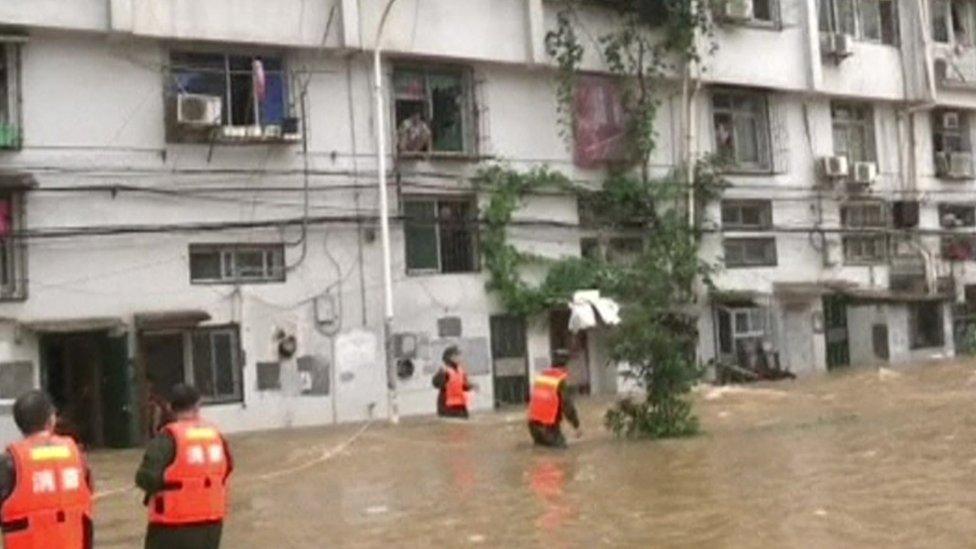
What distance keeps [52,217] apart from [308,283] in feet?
13.8

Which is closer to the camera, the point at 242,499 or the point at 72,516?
the point at 72,516

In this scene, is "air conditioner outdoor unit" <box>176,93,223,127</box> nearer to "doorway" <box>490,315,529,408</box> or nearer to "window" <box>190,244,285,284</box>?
"window" <box>190,244,285,284</box>

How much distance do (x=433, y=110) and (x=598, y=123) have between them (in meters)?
3.60

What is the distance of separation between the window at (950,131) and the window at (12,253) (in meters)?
22.8

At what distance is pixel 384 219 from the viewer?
2164cm

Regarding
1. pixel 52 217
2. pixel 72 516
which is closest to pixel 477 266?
pixel 52 217

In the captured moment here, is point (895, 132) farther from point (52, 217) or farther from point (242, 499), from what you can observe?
point (242, 499)

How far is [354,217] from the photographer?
21906 mm

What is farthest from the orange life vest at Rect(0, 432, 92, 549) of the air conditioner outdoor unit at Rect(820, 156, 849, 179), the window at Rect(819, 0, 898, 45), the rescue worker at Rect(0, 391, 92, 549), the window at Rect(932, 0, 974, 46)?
the window at Rect(932, 0, 974, 46)

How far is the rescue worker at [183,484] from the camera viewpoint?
6.67 metres

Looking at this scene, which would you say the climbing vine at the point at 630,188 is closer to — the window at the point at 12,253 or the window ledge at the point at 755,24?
the window ledge at the point at 755,24

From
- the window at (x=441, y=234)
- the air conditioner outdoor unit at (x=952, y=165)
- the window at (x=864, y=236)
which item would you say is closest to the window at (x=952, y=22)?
the air conditioner outdoor unit at (x=952, y=165)

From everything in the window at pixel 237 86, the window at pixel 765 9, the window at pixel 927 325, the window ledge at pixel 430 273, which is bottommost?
the window at pixel 927 325

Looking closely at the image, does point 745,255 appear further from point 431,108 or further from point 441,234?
point 431,108
